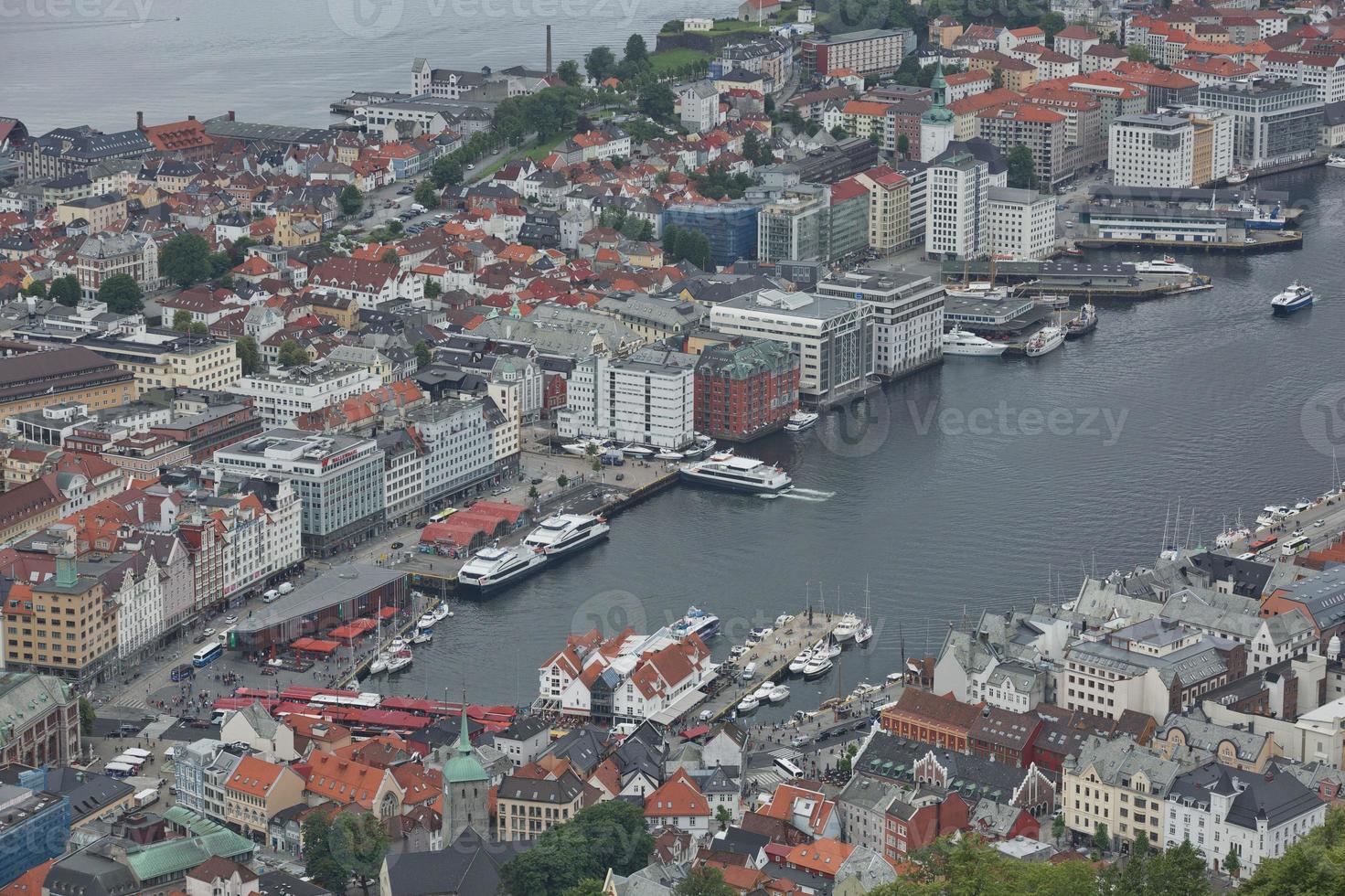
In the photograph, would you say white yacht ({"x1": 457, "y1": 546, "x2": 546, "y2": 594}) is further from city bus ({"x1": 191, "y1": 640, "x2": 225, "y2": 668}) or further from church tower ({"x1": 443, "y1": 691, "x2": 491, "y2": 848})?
church tower ({"x1": 443, "y1": 691, "x2": 491, "y2": 848})

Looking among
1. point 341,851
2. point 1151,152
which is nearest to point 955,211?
point 1151,152

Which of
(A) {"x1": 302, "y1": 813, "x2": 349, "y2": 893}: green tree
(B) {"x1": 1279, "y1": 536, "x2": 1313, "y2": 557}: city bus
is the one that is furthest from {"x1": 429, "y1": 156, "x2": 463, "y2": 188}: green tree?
(A) {"x1": 302, "y1": 813, "x2": 349, "y2": 893}: green tree

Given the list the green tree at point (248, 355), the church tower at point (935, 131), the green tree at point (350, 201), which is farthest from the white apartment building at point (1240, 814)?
the church tower at point (935, 131)

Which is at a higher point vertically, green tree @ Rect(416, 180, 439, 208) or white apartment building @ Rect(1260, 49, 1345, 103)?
white apartment building @ Rect(1260, 49, 1345, 103)

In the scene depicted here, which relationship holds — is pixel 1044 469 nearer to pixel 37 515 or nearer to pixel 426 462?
pixel 426 462

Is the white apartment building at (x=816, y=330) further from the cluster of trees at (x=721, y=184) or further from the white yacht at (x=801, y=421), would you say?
the cluster of trees at (x=721, y=184)
